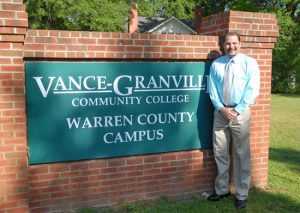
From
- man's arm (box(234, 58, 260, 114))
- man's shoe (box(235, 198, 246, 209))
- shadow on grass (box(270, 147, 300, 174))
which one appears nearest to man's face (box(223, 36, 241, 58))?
man's arm (box(234, 58, 260, 114))

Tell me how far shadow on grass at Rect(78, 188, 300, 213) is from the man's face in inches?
67.4

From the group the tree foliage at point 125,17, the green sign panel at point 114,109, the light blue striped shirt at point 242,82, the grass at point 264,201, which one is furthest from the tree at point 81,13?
the light blue striped shirt at point 242,82

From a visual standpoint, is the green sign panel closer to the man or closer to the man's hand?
the man

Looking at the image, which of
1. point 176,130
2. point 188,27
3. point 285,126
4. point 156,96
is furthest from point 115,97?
point 188,27

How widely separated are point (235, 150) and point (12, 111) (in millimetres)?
2461

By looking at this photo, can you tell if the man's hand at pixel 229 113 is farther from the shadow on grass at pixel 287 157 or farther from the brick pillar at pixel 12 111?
the shadow on grass at pixel 287 157

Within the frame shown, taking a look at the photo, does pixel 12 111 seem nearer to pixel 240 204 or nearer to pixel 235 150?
pixel 235 150

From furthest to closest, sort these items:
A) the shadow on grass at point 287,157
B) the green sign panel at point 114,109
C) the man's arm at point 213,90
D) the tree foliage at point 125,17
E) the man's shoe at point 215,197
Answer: the tree foliage at point 125,17, the shadow on grass at point 287,157, the man's shoe at point 215,197, the man's arm at point 213,90, the green sign panel at point 114,109

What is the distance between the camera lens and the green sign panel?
12.3ft

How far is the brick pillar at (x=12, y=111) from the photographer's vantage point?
3.42 metres

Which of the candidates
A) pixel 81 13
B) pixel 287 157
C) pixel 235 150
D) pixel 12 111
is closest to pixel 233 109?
pixel 235 150

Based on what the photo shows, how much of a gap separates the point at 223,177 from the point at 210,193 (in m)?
0.34

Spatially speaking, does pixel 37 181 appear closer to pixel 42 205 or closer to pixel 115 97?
pixel 42 205

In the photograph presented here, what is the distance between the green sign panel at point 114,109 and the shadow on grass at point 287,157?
2.33 metres
